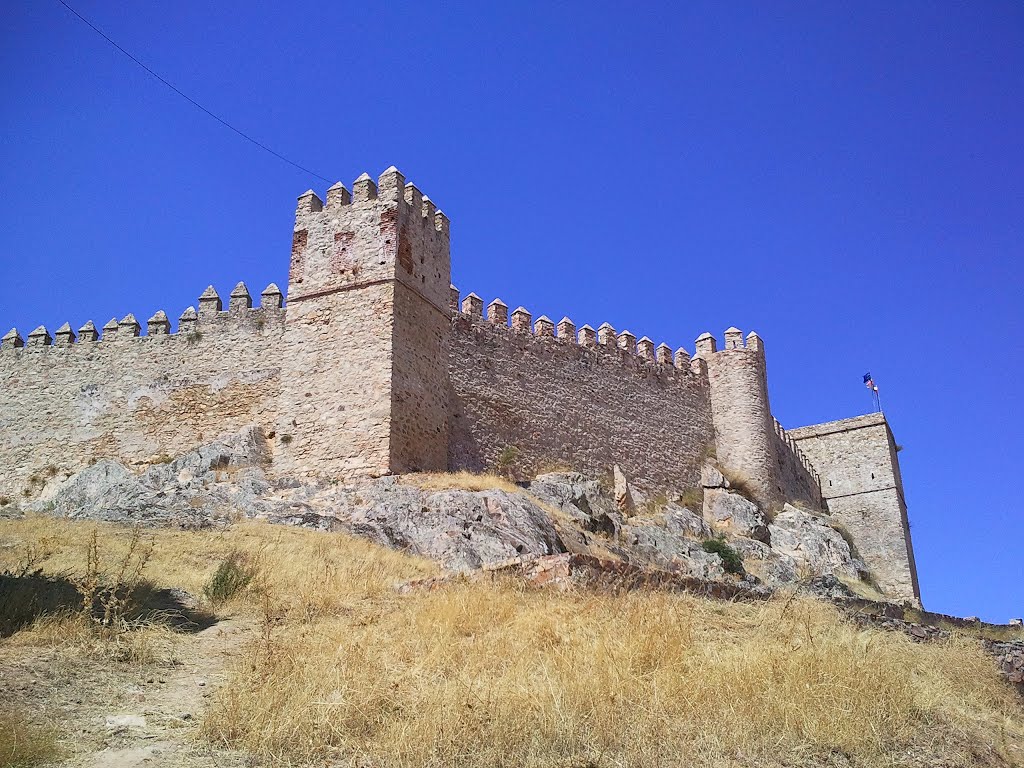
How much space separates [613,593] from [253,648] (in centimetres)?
325

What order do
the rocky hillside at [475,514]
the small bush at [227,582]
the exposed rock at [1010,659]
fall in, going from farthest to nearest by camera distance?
the rocky hillside at [475,514]
the small bush at [227,582]
the exposed rock at [1010,659]

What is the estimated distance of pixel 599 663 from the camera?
6.03 m

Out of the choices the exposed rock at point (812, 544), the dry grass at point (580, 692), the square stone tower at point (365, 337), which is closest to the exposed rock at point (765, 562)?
the exposed rock at point (812, 544)

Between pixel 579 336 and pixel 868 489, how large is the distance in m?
13.6

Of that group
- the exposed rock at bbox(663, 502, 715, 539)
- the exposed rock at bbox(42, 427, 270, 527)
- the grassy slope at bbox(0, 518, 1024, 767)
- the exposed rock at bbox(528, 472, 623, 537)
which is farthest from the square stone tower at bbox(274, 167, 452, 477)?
the grassy slope at bbox(0, 518, 1024, 767)

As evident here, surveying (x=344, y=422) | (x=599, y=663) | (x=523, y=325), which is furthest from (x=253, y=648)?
(x=523, y=325)

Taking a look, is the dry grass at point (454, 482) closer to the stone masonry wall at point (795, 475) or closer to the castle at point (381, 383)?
the castle at point (381, 383)

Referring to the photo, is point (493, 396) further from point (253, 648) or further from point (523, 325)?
point (253, 648)

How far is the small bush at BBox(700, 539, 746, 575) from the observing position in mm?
18922

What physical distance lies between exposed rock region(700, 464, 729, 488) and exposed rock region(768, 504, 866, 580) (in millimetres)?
1699

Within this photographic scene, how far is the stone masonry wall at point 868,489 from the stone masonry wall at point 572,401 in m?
8.38

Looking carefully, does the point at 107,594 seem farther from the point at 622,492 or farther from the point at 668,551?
the point at 622,492

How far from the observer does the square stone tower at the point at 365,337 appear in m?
16.7

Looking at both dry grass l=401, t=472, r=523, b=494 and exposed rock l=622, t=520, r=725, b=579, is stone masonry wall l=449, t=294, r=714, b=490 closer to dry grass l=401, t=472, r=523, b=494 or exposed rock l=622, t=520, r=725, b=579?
dry grass l=401, t=472, r=523, b=494
